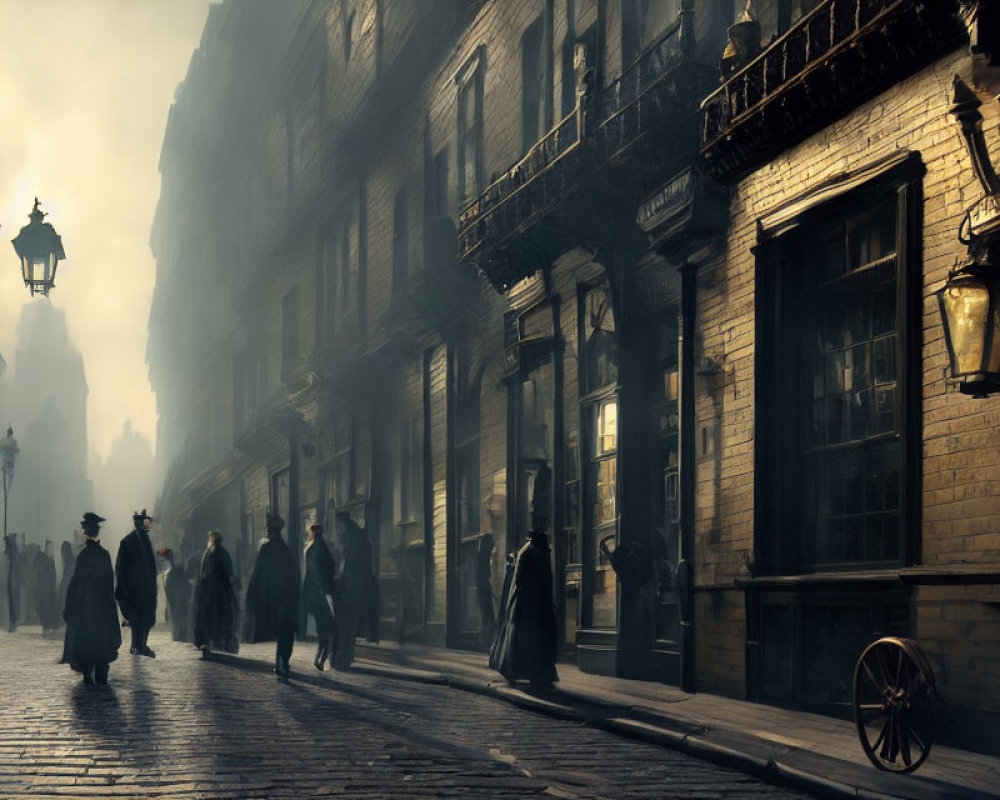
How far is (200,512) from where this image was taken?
159ft

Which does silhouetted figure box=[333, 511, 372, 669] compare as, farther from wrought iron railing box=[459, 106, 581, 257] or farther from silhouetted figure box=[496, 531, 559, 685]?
silhouetted figure box=[496, 531, 559, 685]

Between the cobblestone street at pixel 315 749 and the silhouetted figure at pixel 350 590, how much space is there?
3.02 metres

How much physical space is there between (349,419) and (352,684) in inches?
548

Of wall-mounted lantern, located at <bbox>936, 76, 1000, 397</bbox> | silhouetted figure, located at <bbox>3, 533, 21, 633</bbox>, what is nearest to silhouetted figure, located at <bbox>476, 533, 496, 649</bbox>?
wall-mounted lantern, located at <bbox>936, 76, 1000, 397</bbox>

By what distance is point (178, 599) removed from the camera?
3050 cm

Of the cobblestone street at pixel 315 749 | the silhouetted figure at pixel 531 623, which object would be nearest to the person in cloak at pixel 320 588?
the cobblestone street at pixel 315 749

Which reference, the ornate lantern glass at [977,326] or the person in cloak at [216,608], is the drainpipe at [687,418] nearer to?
the ornate lantern glass at [977,326]

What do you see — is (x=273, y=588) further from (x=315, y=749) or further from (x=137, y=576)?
(x=315, y=749)

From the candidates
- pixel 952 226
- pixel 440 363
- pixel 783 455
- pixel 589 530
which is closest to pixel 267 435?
pixel 440 363

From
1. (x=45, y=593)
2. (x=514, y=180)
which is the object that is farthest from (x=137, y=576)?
(x=45, y=593)

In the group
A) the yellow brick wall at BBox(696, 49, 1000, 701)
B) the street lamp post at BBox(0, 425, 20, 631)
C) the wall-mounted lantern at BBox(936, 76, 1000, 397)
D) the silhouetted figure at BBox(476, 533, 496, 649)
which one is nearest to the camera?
the wall-mounted lantern at BBox(936, 76, 1000, 397)

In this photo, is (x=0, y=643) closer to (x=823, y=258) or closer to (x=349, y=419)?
(x=349, y=419)

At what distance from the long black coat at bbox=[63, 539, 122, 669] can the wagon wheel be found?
9199mm

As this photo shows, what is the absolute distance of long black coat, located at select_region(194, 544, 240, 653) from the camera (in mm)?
22078
